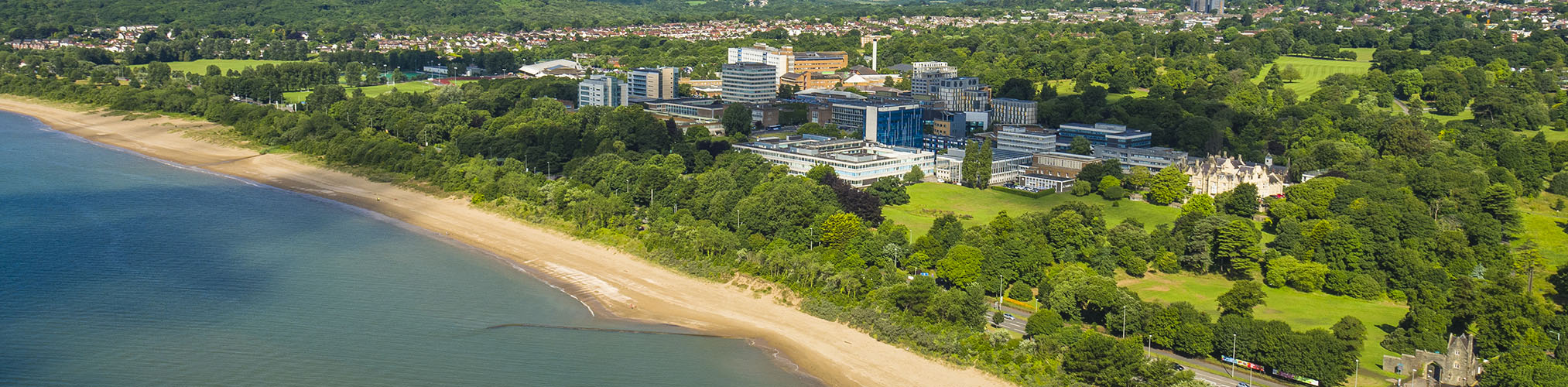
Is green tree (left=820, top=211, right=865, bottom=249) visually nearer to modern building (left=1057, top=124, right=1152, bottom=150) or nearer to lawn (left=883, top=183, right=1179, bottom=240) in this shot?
lawn (left=883, top=183, right=1179, bottom=240)

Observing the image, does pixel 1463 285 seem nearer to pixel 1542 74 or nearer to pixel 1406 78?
pixel 1406 78

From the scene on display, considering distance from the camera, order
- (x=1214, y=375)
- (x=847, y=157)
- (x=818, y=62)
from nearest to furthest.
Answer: (x=1214, y=375) < (x=847, y=157) < (x=818, y=62)

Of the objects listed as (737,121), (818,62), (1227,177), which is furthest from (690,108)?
(1227,177)

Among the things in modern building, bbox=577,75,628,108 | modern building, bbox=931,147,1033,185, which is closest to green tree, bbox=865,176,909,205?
modern building, bbox=931,147,1033,185

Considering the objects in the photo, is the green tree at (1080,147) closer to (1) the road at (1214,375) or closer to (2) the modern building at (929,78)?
(2) the modern building at (929,78)

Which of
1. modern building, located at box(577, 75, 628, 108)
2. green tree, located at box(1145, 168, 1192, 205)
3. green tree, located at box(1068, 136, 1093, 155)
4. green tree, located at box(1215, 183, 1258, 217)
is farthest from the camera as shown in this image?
modern building, located at box(577, 75, 628, 108)

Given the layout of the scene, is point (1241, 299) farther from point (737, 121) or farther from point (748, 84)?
point (748, 84)

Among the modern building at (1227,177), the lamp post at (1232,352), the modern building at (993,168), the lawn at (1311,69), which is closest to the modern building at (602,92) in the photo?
the modern building at (993,168)
